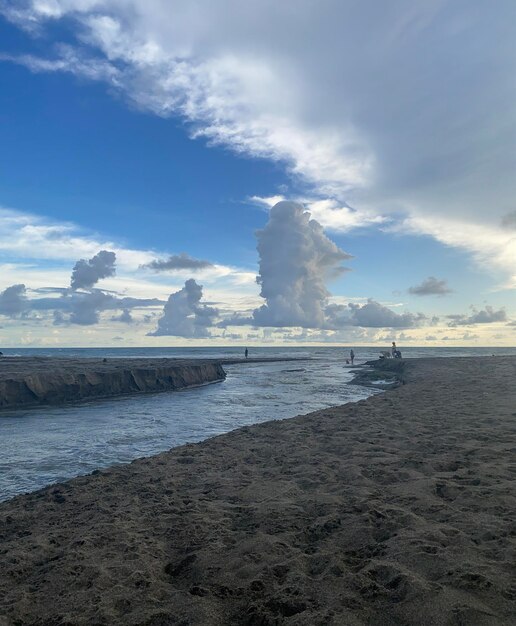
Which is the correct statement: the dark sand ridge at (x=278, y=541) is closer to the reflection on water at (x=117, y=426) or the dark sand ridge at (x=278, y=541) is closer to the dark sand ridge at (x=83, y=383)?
the reflection on water at (x=117, y=426)

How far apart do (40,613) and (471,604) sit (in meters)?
4.39

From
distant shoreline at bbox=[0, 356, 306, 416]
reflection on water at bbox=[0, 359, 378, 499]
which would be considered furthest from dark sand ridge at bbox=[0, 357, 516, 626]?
distant shoreline at bbox=[0, 356, 306, 416]

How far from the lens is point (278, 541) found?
231 inches

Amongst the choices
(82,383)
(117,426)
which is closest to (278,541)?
(117,426)

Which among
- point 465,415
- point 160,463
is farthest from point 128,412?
point 465,415

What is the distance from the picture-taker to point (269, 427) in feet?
51.5

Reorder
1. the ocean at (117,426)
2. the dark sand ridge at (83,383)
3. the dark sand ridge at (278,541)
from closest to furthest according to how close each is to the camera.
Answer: the dark sand ridge at (278,541), the ocean at (117,426), the dark sand ridge at (83,383)

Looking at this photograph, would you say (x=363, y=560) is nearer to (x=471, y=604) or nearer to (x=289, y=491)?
(x=471, y=604)

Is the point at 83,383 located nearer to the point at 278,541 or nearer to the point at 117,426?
the point at 117,426

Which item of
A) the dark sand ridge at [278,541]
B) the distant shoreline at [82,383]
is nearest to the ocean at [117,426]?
the distant shoreline at [82,383]

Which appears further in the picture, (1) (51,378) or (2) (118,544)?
(1) (51,378)

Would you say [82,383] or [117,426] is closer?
[117,426]

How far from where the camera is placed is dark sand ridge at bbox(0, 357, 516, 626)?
4.36 metres

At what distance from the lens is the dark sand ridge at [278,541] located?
4.36 meters
